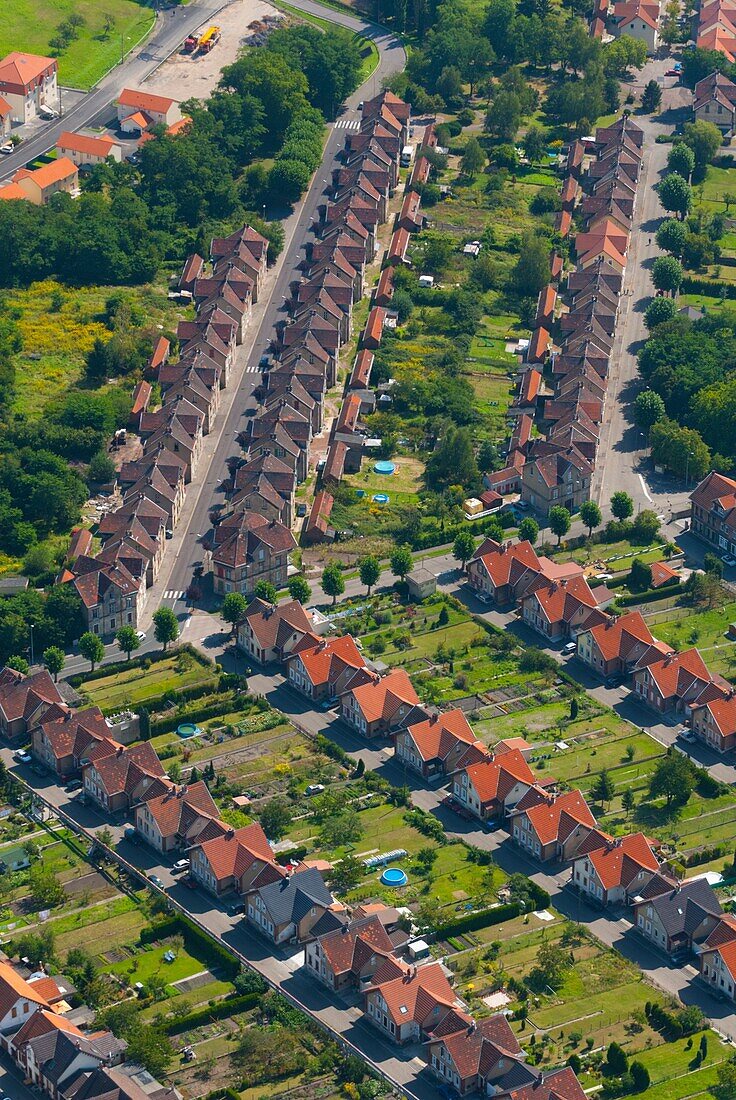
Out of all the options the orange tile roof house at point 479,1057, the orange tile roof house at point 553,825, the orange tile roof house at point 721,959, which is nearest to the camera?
the orange tile roof house at point 479,1057

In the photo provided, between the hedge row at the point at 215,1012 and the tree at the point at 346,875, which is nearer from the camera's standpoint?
the hedge row at the point at 215,1012

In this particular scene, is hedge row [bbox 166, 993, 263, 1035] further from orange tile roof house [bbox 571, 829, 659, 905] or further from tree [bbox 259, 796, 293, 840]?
orange tile roof house [bbox 571, 829, 659, 905]

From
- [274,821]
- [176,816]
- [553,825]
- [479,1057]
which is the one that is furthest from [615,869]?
[176,816]

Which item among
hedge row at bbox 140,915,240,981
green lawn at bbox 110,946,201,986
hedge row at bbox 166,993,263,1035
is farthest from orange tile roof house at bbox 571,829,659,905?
green lawn at bbox 110,946,201,986

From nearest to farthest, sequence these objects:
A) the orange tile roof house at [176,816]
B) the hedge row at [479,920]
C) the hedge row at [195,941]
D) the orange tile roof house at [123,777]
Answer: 1. the hedge row at [195,941]
2. the hedge row at [479,920]
3. the orange tile roof house at [176,816]
4. the orange tile roof house at [123,777]

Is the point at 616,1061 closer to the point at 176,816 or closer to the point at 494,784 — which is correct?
the point at 494,784

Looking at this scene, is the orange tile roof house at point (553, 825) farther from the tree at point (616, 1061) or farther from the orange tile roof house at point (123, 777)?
the orange tile roof house at point (123, 777)

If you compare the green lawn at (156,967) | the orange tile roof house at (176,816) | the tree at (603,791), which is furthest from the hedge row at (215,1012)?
the tree at (603,791)
